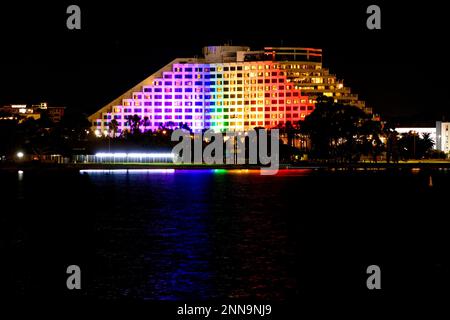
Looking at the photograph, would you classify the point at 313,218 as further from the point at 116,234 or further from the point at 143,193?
the point at 143,193

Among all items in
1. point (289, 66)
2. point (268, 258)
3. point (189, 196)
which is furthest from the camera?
point (289, 66)

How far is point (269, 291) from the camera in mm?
32250

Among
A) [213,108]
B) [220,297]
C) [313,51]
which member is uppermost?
[313,51]

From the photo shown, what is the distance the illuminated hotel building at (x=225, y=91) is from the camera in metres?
190

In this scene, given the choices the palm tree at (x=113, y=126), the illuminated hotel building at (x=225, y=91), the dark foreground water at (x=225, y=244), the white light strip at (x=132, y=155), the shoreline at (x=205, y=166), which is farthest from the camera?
the illuminated hotel building at (x=225, y=91)

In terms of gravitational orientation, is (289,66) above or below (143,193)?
above

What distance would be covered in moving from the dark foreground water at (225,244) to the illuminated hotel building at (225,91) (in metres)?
105

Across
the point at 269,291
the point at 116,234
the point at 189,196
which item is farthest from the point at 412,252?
the point at 189,196

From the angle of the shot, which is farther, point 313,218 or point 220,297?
point 313,218

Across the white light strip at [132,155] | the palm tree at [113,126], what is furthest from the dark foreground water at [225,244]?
the palm tree at [113,126]

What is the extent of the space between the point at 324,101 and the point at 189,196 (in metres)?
86.4

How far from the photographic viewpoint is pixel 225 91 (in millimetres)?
197125

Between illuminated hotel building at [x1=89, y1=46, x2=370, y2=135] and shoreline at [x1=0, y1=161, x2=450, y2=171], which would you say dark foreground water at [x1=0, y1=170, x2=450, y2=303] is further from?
illuminated hotel building at [x1=89, y1=46, x2=370, y2=135]

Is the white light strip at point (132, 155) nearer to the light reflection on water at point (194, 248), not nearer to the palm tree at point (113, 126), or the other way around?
the palm tree at point (113, 126)
